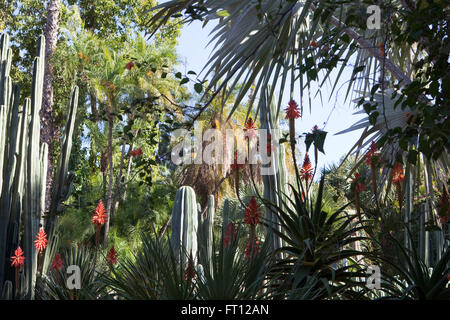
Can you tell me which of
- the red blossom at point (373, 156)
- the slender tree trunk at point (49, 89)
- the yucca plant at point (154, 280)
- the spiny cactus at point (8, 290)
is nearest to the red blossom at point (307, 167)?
the red blossom at point (373, 156)

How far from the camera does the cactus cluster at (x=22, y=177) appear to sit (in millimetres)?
5340

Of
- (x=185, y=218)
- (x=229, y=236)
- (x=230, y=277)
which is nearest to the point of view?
(x=230, y=277)

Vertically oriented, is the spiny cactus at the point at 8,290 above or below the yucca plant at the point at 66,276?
below

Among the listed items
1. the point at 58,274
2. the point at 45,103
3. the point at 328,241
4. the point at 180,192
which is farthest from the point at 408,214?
the point at 45,103

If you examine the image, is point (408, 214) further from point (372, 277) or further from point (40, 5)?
point (40, 5)

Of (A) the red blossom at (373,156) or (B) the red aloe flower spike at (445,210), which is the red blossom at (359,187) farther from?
(B) the red aloe flower spike at (445,210)

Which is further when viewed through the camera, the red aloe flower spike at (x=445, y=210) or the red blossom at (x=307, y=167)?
the red blossom at (x=307, y=167)

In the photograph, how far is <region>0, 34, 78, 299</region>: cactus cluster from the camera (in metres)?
5.34

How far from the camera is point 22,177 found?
5.69m

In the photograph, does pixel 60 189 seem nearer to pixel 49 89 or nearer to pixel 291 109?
pixel 291 109

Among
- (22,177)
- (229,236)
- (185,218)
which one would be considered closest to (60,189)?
(22,177)

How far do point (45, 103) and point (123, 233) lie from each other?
4437mm

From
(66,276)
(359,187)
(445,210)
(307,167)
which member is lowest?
(66,276)
